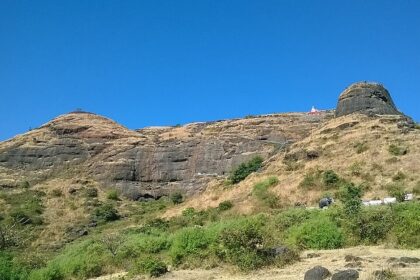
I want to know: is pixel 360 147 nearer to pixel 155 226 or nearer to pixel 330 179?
pixel 330 179

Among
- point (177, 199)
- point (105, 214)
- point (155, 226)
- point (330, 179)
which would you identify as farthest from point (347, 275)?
point (177, 199)

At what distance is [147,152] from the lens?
240ft

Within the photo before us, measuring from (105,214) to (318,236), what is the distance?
40195 millimetres

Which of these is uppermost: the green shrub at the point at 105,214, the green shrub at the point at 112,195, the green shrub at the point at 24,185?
the green shrub at the point at 24,185

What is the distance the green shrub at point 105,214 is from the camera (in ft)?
176

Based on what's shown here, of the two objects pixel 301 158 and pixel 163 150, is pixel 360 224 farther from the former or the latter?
pixel 163 150

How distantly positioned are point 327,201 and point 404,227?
16805 mm

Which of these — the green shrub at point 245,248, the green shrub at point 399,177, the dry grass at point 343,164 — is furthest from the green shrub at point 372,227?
the green shrub at point 399,177

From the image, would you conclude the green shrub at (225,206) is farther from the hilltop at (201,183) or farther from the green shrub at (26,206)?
the green shrub at (26,206)

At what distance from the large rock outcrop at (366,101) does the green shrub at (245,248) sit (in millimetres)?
41245

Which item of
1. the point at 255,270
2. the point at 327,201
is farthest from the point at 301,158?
the point at 255,270

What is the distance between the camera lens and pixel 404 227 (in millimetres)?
15852

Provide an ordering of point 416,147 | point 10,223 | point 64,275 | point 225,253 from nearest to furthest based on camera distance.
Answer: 1. point 225,253
2. point 64,275
3. point 416,147
4. point 10,223

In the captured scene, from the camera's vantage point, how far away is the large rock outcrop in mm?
53656
